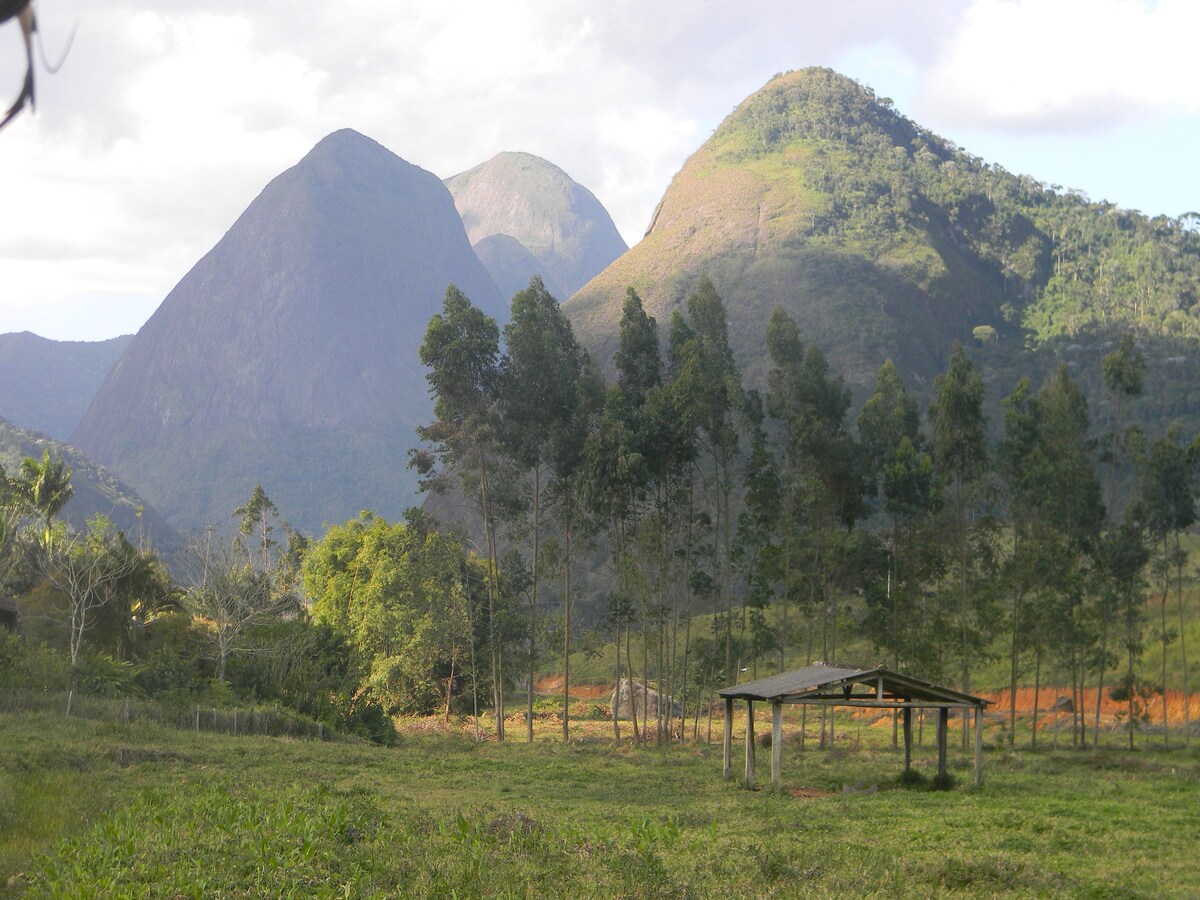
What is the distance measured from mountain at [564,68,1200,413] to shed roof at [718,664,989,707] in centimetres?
9513

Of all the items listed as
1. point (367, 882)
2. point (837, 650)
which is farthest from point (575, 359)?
point (367, 882)

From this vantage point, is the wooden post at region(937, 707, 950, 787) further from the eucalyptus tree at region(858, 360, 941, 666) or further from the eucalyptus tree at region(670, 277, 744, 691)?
the eucalyptus tree at region(858, 360, 941, 666)

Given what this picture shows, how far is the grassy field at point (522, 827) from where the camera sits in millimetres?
13367

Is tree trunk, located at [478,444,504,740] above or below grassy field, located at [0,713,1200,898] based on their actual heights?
above

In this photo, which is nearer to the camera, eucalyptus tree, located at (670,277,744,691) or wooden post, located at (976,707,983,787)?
wooden post, located at (976,707,983,787)

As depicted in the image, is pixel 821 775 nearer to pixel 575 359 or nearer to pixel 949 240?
pixel 575 359

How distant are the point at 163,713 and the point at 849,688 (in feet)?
68.6

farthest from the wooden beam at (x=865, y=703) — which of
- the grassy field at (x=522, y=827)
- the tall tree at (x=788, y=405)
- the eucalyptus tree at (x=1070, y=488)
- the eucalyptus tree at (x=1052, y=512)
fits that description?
the eucalyptus tree at (x=1070, y=488)

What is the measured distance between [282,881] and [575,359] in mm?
42325

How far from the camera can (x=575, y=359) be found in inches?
2117

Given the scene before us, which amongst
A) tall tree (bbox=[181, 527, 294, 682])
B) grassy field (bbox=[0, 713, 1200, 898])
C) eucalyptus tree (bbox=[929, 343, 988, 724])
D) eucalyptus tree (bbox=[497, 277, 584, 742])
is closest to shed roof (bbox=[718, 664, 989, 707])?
grassy field (bbox=[0, 713, 1200, 898])

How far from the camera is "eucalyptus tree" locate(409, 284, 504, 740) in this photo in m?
50.3

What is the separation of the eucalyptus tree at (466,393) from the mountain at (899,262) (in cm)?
7504

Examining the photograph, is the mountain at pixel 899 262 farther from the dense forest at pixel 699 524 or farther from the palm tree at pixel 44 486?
the palm tree at pixel 44 486
